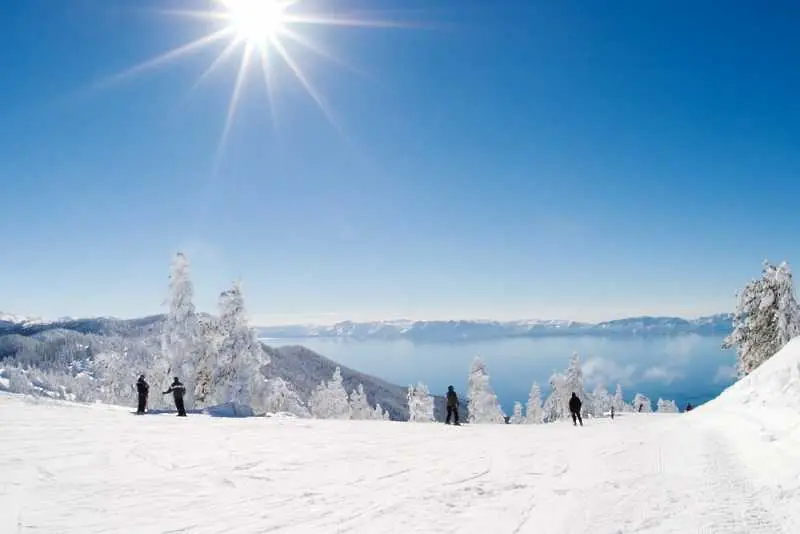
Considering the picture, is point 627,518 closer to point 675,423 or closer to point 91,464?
point 91,464

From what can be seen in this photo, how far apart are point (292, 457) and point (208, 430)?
575 cm

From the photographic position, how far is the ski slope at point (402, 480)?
6.22 metres

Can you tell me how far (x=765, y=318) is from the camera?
40.6 meters

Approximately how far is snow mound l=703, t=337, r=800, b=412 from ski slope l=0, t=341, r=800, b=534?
4.0 inches

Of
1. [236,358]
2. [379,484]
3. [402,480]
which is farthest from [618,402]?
[379,484]

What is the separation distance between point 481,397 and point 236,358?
35.4m

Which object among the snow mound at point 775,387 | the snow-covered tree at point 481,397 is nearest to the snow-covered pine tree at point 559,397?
the snow-covered tree at point 481,397

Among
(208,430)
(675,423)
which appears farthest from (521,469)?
(675,423)

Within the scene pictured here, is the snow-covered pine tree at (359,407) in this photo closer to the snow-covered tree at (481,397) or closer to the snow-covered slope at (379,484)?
the snow-covered tree at (481,397)

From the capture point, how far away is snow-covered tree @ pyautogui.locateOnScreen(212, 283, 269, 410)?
4212 centimetres

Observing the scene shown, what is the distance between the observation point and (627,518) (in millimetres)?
6551

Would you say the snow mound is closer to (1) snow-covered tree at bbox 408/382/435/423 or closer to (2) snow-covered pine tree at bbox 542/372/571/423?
(2) snow-covered pine tree at bbox 542/372/571/423

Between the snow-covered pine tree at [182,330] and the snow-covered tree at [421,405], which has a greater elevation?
the snow-covered pine tree at [182,330]

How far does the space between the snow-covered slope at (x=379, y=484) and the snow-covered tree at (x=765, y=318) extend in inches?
1301
